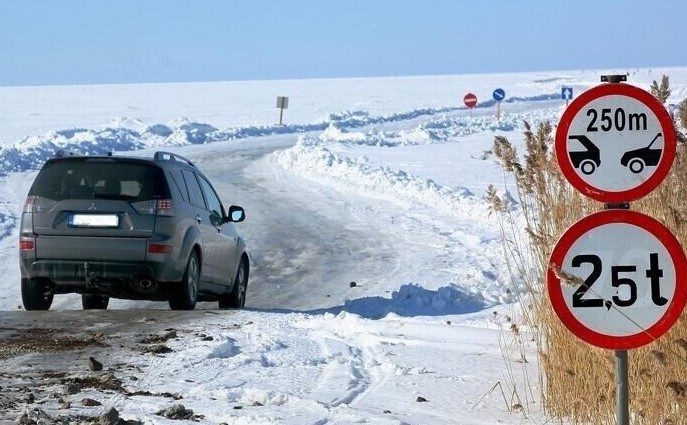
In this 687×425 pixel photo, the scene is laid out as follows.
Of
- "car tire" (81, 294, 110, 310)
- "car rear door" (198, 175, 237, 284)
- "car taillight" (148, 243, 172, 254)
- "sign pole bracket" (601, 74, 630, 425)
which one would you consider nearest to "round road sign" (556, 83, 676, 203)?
"sign pole bracket" (601, 74, 630, 425)

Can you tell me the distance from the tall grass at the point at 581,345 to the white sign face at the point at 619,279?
12.3 inches

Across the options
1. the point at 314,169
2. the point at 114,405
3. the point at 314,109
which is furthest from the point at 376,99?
the point at 114,405

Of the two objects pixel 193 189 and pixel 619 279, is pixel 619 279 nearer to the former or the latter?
pixel 619 279

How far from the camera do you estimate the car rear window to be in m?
12.4

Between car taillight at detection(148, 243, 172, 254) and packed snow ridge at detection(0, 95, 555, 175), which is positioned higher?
car taillight at detection(148, 243, 172, 254)

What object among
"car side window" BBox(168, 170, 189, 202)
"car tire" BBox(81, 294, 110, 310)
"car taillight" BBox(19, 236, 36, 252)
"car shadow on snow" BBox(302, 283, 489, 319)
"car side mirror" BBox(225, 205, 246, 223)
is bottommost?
"car tire" BBox(81, 294, 110, 310)

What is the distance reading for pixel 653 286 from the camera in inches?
203

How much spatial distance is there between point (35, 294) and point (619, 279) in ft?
28.5

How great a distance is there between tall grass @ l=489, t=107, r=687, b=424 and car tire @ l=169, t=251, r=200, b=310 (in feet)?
18.3

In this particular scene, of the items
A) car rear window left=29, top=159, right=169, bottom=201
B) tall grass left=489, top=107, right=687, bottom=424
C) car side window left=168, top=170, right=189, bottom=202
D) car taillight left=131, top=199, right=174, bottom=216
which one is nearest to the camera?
tall grass left=489, top=107, right=687, bottom=424

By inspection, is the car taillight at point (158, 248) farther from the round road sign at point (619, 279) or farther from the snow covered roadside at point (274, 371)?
the round road sign at point (619, 279)

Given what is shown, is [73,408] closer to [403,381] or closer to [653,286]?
[403,381]

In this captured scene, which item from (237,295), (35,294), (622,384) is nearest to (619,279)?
(622,384)

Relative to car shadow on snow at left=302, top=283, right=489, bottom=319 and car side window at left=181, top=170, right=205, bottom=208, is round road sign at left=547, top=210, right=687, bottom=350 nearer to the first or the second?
car shadow on snow at left=302, top=283, right=489, bottom=319
